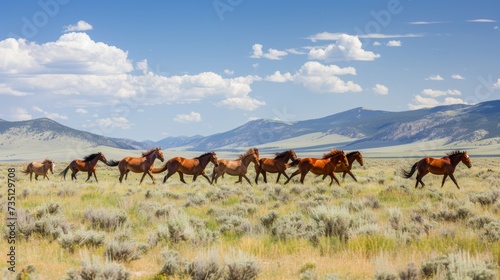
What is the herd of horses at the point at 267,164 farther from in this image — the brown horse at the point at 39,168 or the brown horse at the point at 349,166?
the brown horse at the point at 39,168

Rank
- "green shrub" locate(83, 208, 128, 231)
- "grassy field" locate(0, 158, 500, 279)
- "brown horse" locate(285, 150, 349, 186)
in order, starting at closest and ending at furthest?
"grassy field" locate(0, 158, 500, 279), "green shrub" locate(83, 208, 128, 231), "brown horse" locate(285, 150, 349, 186)

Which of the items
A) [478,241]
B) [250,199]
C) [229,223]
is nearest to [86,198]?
[250,199]

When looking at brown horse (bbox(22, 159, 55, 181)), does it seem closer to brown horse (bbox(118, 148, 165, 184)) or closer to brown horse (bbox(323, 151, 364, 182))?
brown horse (bbox(118, 148, 165, 184))

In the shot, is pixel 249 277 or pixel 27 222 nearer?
pixel 249 277

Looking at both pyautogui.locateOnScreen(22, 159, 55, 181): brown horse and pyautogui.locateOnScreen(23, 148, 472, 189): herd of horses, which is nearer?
pyautogui.locateOnScreen(23, 148, 472, 189): herd of horses

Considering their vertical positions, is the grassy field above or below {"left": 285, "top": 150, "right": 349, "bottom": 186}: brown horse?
below

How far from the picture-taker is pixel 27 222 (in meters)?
9.55

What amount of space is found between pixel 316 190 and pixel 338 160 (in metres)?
4.29

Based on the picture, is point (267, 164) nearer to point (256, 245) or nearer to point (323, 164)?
point (323, 164)

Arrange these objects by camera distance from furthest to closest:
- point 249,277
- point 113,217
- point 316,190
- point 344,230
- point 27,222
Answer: point 316,190 < point 113,217 < point 27,222 < point 344,230 < point 249,277

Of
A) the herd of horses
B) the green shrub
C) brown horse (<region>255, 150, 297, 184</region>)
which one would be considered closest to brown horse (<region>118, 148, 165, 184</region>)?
the herd of horses

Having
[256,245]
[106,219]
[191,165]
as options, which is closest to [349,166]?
[191,165]

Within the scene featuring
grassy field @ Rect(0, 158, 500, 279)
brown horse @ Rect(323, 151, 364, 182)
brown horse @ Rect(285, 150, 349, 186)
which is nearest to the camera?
grassy field @ Rect(0, 158, 500, 279)

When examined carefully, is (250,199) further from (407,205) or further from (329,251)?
(329,251)
